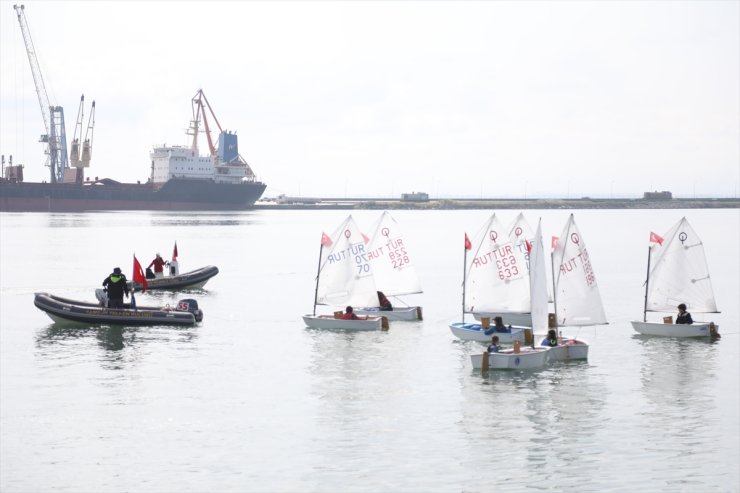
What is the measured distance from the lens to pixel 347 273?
4500 cm

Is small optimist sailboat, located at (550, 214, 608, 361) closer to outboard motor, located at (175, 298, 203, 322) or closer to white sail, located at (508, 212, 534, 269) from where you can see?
white sail, located at (508, 212, 534, 269)

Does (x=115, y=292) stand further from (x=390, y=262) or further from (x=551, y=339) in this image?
(x=551, y=339)

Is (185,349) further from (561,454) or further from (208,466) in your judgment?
(561,454)

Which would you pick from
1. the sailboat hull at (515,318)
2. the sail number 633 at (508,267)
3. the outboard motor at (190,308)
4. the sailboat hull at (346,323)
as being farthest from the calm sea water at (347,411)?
the sail number 633 at (508,267)

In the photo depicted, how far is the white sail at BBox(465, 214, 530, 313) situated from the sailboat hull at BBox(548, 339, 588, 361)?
20.7 feet

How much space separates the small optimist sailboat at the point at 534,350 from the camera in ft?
110

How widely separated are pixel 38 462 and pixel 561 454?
13.0m

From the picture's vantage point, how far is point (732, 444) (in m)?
25.3

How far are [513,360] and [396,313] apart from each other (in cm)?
1361

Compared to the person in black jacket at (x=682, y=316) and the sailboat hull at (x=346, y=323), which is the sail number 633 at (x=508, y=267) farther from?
the person in black jacket at (x=682, y=316)

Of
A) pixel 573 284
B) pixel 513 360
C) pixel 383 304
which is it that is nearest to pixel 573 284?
pixel 573 284

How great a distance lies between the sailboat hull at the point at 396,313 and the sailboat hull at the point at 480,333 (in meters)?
5.81

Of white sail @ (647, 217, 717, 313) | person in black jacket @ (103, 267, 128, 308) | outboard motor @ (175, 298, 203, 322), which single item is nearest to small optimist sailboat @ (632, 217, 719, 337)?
white sail @ (647, 217, 717, 313)

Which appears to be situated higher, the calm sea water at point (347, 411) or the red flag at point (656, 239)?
the red flag at point (656, 239)
